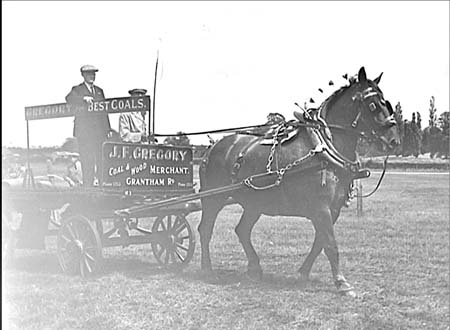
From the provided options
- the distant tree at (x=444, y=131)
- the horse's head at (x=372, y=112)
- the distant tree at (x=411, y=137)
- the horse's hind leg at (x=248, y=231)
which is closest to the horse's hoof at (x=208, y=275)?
the horse's hind leg at (x=248, y=231)

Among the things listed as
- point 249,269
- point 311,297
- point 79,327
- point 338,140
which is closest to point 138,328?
point 79,327

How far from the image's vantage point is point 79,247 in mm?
6699

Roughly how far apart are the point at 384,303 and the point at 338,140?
1.62m

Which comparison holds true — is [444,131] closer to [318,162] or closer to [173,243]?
[318,162]

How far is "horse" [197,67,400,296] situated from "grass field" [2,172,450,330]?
0.44 m

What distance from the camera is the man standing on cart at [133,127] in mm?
6766

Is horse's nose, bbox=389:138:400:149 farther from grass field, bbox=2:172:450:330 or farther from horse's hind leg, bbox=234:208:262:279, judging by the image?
horse's hind leg, bbox=234:208:262:279

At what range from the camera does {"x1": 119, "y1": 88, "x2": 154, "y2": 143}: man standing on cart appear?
6766 millimetres

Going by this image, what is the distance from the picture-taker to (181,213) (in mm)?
7750

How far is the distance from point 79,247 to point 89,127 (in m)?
1.25

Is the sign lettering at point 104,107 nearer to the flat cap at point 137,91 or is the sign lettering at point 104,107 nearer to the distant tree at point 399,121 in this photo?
the flat cap at point 137,91

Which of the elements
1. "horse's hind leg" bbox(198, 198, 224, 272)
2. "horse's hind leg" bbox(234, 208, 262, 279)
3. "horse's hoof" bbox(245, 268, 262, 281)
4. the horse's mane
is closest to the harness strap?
"horse's hind leg" bbox(234, 208, 262, 279)

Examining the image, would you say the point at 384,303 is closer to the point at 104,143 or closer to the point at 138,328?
the point at 138,328

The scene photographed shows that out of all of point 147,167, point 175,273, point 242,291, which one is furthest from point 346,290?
point 147,167
